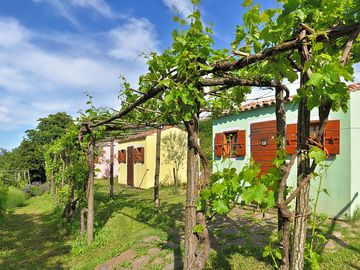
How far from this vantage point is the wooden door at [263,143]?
8930 millimetres

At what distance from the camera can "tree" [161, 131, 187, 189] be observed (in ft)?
54.5

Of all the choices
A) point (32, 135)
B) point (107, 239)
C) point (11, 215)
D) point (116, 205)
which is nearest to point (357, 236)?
point (107, 239)

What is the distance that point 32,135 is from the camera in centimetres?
3047

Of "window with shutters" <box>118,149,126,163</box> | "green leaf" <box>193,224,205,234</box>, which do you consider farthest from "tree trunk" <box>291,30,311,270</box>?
"window with shutters" <box>118,149,126,163</box>

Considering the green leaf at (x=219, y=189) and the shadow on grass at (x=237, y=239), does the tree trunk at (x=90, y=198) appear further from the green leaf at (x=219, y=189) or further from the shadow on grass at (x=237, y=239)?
the green leaf at (x=219, y=189)

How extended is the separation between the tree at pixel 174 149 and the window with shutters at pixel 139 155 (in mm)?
1201

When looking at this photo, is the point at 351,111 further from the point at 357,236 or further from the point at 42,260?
the point at 42,260

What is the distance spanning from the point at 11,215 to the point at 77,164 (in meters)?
5.06

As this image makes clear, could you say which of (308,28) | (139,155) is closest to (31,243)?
(308,28)

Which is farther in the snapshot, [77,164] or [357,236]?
[77,164]

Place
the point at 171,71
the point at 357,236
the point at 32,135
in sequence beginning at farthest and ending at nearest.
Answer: the point at 32,135 < the point at 357,236 < the point at 171,71

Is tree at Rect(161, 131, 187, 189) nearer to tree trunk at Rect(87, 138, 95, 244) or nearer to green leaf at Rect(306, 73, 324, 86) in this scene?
tree trunk at Rect(87, 138, 95, 244)

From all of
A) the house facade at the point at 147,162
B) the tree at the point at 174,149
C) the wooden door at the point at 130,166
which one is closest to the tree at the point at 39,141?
the wooden door at the point at 130,166

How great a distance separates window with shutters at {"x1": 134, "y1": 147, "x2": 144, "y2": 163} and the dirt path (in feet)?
22.4
